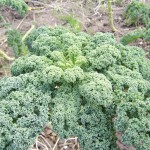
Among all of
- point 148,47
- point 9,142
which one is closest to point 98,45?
point 9,142

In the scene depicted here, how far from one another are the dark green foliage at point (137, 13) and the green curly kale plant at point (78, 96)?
209cm

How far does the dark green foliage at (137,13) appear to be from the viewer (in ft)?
19.0

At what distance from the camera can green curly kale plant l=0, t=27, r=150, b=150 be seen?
10.7 feet

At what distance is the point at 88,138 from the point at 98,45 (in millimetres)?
1038

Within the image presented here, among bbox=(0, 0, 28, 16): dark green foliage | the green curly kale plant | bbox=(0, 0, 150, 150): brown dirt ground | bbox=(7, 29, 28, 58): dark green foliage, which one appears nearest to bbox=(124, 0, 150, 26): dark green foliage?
bbox=(0, 0, 150, 150): brown dirt ground

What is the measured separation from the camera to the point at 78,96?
3.51 meters

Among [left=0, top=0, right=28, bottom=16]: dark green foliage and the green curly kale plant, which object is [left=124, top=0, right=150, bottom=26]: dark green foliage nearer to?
[left=0, top=0, right=28, bottom=16]: dark green foliage

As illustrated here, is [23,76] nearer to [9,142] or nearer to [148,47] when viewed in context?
[9,142]

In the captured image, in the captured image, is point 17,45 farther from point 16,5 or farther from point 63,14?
point 63,14

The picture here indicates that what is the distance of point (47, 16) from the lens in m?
6.25

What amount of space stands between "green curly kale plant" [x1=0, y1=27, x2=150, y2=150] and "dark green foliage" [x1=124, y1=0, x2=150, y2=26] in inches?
82.1

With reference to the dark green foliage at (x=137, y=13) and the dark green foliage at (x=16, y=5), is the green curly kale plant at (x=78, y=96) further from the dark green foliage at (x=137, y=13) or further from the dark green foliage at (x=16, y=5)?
the dark green foliage at (x=137, y=13)

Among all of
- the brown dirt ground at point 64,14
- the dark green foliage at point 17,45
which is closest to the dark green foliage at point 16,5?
the brown dirt ground at point 64,14

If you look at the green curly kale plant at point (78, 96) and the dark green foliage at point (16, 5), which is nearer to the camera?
the green curly kale plant at point (78, 96)
